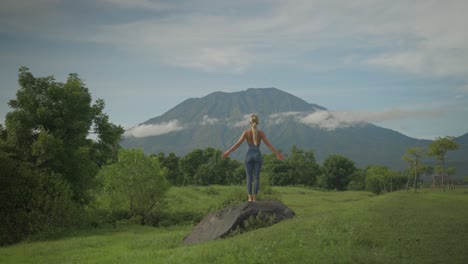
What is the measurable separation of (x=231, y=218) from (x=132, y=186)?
22263 millimetres

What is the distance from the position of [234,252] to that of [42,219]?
70.5ft

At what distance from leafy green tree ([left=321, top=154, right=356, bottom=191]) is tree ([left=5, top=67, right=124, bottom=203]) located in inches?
3335

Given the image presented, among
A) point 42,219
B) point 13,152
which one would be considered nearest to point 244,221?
point 42,219

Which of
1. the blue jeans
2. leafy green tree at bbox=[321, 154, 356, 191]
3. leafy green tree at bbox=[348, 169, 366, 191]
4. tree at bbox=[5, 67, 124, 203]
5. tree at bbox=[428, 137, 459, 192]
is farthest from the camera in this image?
leafy green tree at bbox=[321, 154, 356, 191]

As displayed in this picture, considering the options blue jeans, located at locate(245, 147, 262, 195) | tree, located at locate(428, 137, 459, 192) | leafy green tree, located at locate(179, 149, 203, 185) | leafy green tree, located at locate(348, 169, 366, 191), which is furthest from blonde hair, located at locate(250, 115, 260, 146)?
leafy green tree, located at locate(348, 169, 366, 191)

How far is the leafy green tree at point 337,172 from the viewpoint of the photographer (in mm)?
110312

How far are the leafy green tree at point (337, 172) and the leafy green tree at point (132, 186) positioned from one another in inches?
3084

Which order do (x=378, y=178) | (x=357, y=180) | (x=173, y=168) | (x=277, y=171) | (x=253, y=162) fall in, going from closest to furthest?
(x=253, y=162)
(x=378, y=178)
(x=357, y=180)
(x=277, y=171)
(x=173, y=168)

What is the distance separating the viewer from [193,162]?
114188 millimetres

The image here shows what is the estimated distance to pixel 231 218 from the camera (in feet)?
57.6

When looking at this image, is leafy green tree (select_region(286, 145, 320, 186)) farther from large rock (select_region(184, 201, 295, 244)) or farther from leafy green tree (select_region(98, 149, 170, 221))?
large rock (select_region(184, 201, 295, 244))

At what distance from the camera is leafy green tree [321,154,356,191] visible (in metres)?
110

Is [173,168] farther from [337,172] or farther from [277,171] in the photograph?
[337,172]

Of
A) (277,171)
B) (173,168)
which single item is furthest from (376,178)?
(173,168)
